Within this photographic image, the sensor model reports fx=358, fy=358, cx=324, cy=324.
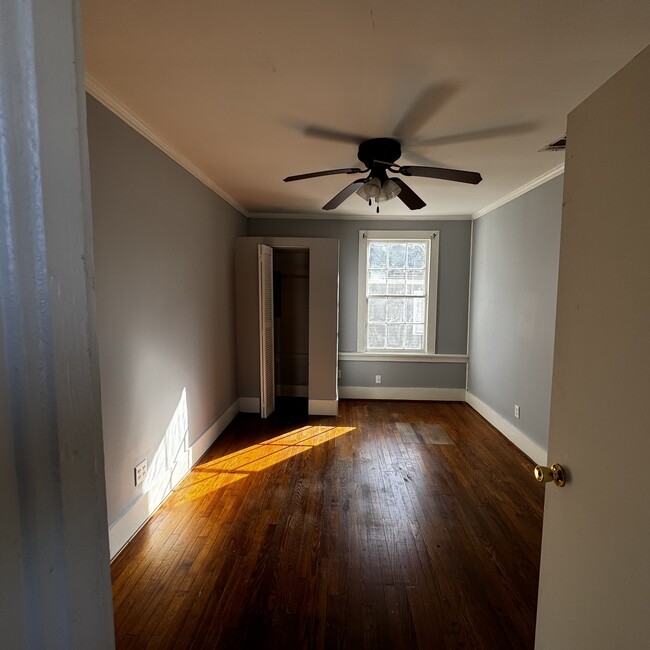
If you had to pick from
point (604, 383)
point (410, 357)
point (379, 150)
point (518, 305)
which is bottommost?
point (410, 357)

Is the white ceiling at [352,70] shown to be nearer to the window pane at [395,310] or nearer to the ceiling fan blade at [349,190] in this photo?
the ceiling fan blade at [349,190]

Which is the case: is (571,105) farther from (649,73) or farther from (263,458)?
(263,458)

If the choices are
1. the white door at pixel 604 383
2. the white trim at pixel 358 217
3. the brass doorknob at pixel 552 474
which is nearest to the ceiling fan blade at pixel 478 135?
the white door at pixel 604 383

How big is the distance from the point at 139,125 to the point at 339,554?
263 cm

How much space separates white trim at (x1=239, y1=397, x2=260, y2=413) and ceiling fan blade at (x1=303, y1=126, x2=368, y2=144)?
2.99 m

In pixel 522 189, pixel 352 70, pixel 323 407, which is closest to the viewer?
pixel 352 70

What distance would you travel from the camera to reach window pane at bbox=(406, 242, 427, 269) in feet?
15.1

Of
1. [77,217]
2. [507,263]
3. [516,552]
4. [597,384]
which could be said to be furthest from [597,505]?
[507,263]

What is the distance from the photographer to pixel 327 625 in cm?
151

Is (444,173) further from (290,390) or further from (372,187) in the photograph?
(290,390)

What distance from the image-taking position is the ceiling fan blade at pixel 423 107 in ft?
5.63

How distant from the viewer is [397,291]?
4641 mm

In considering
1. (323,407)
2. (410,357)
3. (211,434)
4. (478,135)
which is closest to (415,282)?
(410,357)

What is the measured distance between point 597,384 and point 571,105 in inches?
68.2
